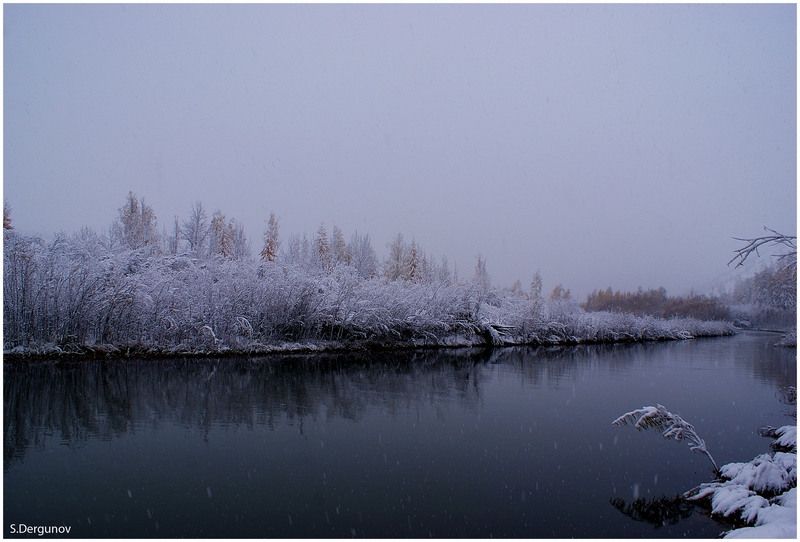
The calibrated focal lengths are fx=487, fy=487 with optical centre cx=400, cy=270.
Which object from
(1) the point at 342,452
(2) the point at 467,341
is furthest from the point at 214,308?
(2) the point at 467,341

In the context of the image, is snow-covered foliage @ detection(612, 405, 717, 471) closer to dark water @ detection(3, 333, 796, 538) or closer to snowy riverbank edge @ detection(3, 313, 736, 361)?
dark water @ detection(3, 333, 796, 538)

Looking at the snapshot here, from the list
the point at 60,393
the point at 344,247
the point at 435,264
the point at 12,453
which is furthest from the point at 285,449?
the point at 435,264

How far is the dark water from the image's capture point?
5535 mm

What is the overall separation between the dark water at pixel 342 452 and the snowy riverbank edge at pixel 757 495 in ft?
1.02

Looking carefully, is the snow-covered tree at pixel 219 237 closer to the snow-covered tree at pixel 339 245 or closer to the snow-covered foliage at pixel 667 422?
the snow-covered tree at pixel 339 245

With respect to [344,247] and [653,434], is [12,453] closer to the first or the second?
[653,434]

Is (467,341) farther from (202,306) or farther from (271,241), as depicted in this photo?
(271,241)

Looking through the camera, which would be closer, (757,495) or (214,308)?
(757,495)

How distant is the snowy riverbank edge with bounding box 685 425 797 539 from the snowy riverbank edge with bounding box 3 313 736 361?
17.3m

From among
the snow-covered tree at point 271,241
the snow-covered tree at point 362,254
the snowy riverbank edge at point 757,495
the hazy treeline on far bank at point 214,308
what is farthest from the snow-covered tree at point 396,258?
the snowy riverbank edge at point 757,495

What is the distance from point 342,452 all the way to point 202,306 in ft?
46.1

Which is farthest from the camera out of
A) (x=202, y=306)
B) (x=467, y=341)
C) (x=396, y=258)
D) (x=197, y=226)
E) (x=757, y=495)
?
(x=396, y=258)

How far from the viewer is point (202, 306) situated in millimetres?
19922

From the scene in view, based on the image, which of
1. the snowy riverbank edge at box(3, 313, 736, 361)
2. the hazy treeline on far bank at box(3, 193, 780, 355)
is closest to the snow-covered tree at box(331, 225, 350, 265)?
the hazy treeline on far bank at box(3, 193, 780, 355)
